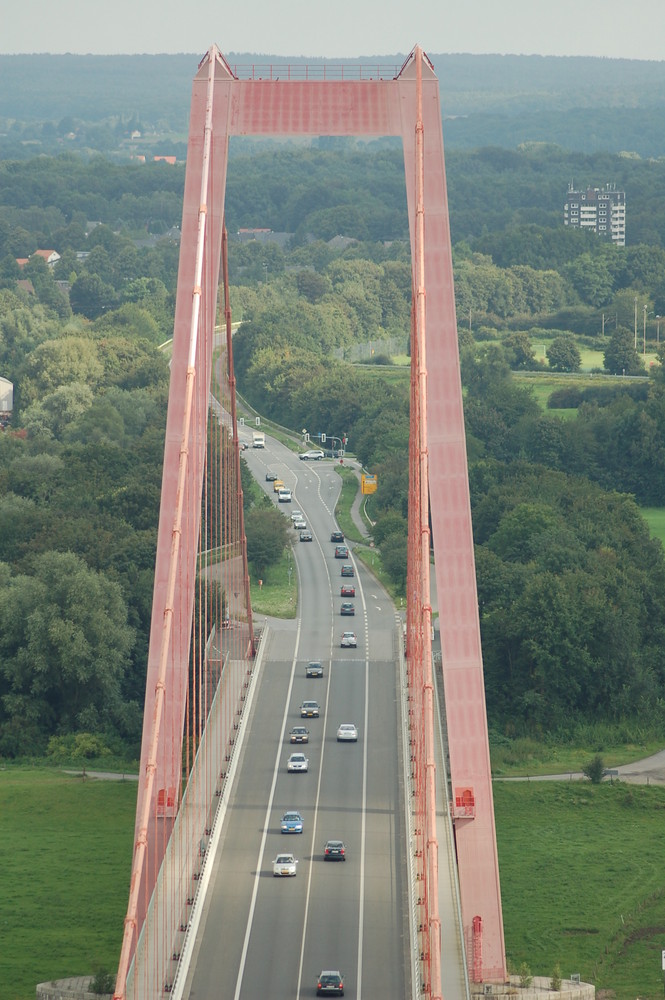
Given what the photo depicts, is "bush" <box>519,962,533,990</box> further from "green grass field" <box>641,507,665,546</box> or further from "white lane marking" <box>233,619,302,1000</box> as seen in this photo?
"green grass field" <box>641,507,665,546</box>

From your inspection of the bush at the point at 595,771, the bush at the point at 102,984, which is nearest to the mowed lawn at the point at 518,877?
the bush at the point at 595,771

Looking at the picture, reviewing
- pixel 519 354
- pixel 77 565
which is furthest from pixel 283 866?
pixel 519 354

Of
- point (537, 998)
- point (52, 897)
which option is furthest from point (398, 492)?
point (537, 998)

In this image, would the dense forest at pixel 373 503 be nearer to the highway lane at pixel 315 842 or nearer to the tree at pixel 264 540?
the tree at pixel 264 540

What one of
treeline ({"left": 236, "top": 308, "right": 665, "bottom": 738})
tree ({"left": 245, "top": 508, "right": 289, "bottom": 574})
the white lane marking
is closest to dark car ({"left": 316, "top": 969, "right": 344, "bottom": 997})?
the white lane marking

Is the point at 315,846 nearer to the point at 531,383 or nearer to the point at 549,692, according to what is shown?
the point at 549,692

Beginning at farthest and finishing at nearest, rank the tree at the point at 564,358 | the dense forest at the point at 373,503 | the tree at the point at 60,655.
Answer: the tree at the point at 564,358 → the dense forest at the point at 373,503 → the tree at the point at 60,655
